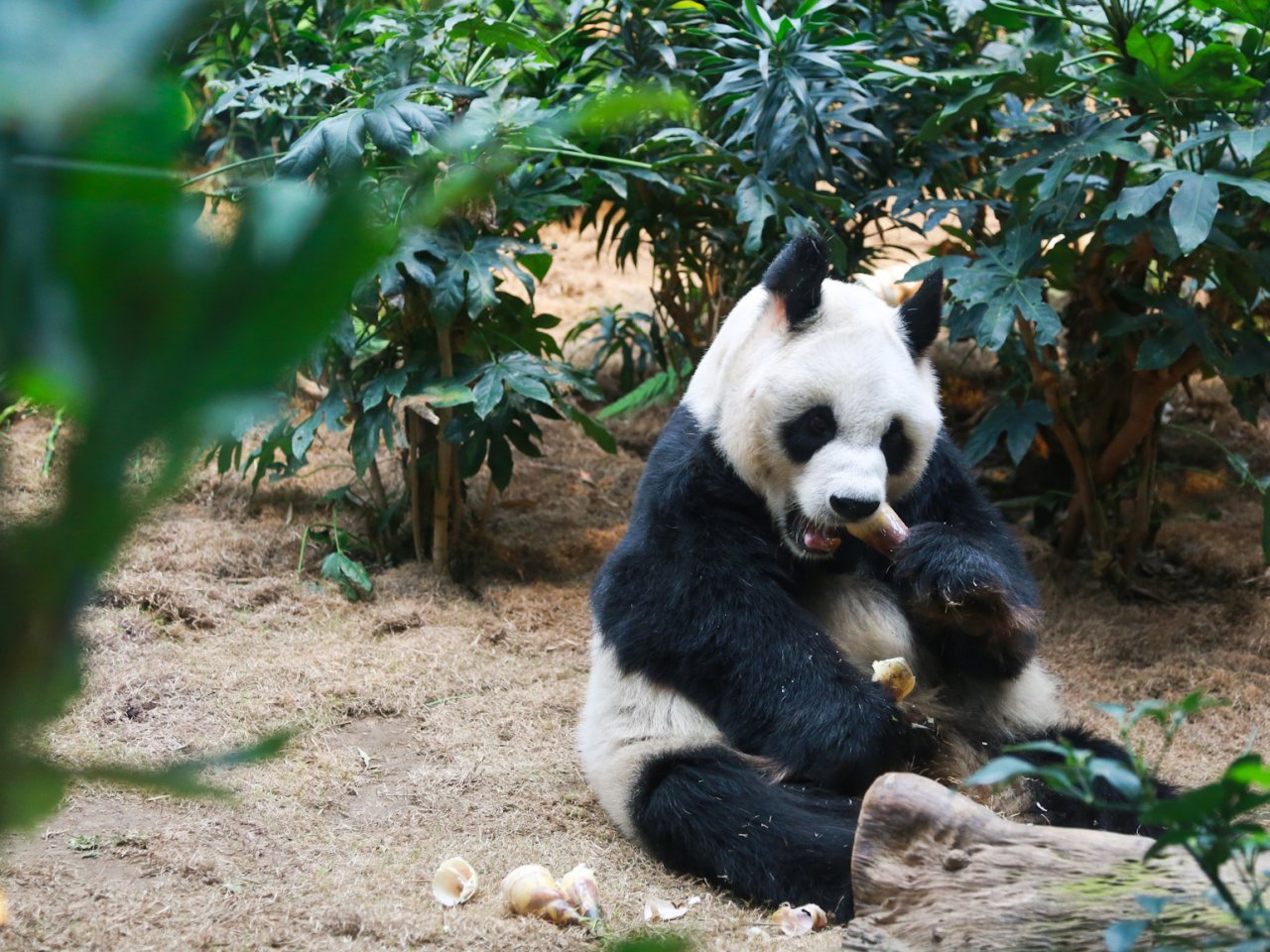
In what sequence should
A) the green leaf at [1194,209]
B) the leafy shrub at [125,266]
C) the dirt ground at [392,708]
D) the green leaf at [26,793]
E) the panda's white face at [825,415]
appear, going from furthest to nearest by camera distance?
the green leaf at [1194,209], the panda's white face at [825,415], the dirt ground at [392,708], the green leaf at [26,793], the leafy shrub at [125,266]

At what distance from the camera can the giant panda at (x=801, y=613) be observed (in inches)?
126

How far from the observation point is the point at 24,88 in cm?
44

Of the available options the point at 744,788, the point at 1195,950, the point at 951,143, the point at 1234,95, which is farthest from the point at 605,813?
the point at 951,143

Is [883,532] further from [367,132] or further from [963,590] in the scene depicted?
[367,132]

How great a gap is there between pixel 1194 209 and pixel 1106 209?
340 mm

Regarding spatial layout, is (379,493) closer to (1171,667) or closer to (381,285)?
(381,285)

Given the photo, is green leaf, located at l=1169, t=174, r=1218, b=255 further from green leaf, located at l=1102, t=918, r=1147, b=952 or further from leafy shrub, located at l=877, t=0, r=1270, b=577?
green leaf, located at l=1102, t=918, r=1147, b=952

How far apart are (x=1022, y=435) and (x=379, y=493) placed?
119 inches

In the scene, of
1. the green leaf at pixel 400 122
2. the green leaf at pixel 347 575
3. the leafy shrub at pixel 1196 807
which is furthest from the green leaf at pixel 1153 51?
the green leaf at pixel 347 575

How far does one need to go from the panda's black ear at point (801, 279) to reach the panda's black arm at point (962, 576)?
2.09 ft

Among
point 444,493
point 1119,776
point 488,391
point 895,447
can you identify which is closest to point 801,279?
point 895,447

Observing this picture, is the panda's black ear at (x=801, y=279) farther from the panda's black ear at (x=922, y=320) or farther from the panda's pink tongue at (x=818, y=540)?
the panda's pink tongue at (x=818, y=540)

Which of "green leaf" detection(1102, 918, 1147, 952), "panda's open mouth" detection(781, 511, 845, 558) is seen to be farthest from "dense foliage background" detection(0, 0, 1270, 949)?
"green leaf" detection(1102, 918, 1147, 952)

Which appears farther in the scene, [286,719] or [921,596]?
[286,719]
